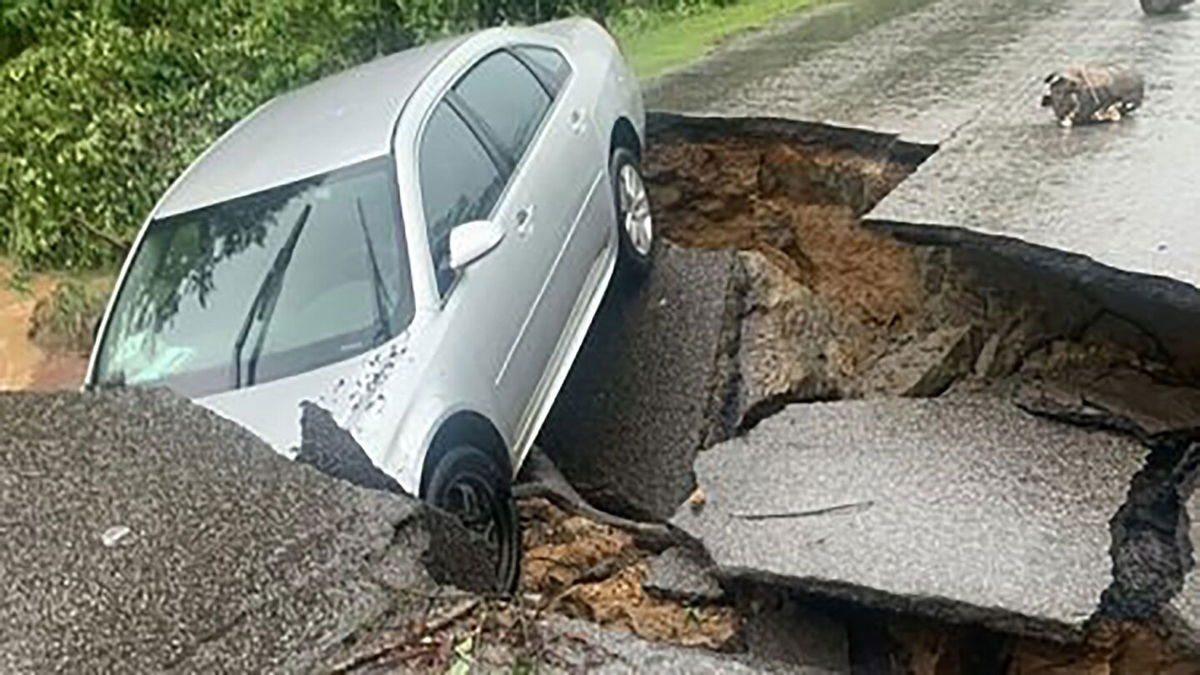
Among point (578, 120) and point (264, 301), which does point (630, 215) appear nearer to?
point (578, 120)

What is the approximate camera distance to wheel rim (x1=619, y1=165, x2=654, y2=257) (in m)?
7.74

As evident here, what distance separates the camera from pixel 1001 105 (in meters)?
8.16

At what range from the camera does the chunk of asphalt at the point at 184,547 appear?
3.77 m

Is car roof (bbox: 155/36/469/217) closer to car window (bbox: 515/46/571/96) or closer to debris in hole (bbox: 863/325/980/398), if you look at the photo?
car window (bbox: 515/46/571/96)

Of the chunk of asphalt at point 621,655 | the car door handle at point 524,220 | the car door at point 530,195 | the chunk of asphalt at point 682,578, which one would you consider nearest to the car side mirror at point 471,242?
the car door at point 530,195

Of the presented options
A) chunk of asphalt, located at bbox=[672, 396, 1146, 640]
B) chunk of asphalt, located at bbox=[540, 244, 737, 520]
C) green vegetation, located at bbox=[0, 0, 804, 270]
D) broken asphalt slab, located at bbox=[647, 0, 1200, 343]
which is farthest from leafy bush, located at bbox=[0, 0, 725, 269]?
chunk of asphalt, located at bbox=[672, 396, 1146, 640]

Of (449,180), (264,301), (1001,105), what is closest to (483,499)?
(264,301)

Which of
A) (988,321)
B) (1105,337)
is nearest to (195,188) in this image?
(988,321)

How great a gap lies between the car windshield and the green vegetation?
133 inches

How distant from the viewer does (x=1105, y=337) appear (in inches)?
237

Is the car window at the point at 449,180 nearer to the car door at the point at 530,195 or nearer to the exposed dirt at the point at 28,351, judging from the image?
the car door at the point at 530,195

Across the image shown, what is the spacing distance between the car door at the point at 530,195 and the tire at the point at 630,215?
1.35 ft

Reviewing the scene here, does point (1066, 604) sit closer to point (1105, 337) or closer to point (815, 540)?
point (815, 540)

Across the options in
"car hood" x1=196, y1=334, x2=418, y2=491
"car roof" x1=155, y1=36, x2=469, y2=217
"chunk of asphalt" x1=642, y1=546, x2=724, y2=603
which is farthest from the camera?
"car roof" x1=155, y1=36, x2=469, y2=217
